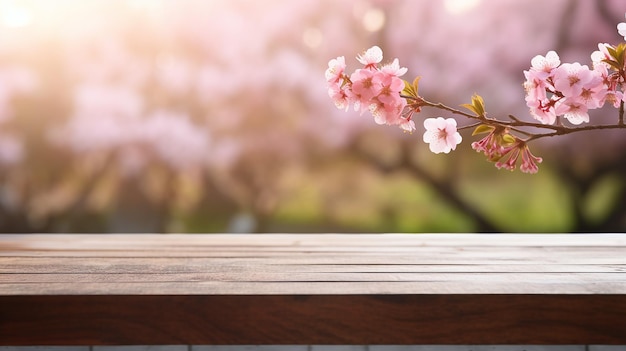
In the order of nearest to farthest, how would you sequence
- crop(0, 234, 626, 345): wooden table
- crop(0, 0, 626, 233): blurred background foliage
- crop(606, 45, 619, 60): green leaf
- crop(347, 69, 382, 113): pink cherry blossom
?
crop(606, 45, 619, 60): green leaf
crop(347, 69, 382, 113): pink cherry blossom
crop(0, 234, 626, 345): wooden table
crop(0, 0, 626, 233): blurred background foliage

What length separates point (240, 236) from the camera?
2.07 metres

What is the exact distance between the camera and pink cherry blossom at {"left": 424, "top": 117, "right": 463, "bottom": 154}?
1.00m

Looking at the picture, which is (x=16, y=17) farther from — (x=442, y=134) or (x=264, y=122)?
(x=442, y=134)

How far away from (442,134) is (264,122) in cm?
192

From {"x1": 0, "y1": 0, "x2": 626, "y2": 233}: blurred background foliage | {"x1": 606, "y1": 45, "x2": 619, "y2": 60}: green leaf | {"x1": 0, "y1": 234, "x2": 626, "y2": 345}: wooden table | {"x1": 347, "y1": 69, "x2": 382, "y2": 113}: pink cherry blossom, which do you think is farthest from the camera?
{"x1": 0, "y1": 0, "x2": 626, "y2": 233}: blurred background foliage

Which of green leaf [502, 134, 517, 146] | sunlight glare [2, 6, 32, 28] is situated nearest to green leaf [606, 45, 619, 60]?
green leaf [502, 134, 517, 146]

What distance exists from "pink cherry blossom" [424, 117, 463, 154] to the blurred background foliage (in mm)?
1834

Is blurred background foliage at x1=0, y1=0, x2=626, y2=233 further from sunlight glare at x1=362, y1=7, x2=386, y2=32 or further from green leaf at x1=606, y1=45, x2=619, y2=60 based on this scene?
green leaf at x1=606, y1=45, x2=619, y2=60

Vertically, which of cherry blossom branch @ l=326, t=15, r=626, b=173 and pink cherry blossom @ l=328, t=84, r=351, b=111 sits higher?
pink cherry blossom @ l=328, t=84, r=351, b=111

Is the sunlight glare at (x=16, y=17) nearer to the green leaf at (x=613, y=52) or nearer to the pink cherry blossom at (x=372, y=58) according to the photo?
the pink cherry blossom at (x=372, y=58)

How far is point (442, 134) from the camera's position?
102 cm

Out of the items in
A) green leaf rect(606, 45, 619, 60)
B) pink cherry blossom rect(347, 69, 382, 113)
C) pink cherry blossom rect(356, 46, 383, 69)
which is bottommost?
green leaf rect(606, 45, 619, 60)

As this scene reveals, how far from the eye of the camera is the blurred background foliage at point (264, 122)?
9.30 ft

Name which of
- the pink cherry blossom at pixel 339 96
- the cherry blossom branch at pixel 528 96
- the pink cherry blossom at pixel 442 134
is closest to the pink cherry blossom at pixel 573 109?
the cherry blossom branch at pixel 528 96
